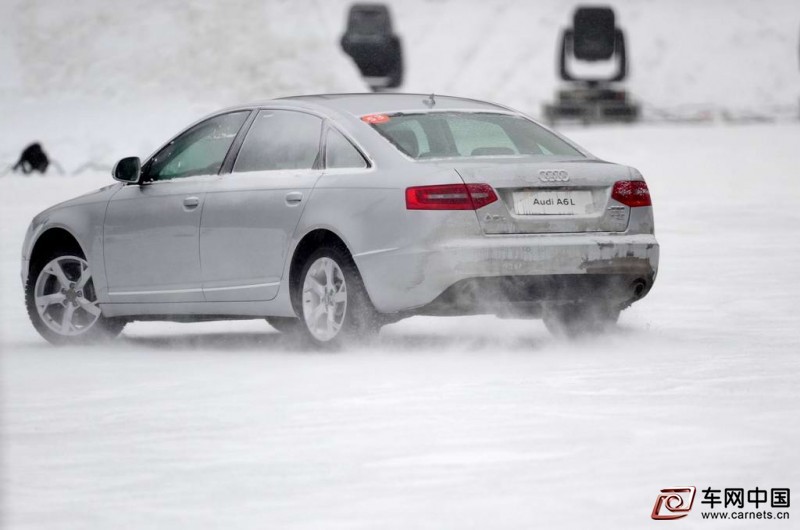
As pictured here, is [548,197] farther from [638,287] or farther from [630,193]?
[638,287]

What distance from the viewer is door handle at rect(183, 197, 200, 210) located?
11.2 m

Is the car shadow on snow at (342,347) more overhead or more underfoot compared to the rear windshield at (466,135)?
more underfoot

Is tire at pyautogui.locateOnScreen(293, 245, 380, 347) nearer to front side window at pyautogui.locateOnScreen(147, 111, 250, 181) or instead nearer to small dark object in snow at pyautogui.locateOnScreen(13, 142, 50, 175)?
front side window at pyautogui.locateOnScreen(147, 111, 250, 181)

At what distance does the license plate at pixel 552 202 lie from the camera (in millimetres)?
10188

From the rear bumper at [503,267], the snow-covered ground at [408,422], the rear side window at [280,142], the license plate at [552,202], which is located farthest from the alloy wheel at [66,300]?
the license plate at [552,202]

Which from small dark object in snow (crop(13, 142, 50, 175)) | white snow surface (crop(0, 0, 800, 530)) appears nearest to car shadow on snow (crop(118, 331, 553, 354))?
white snow surface (crop(0, 0, 800, 530))

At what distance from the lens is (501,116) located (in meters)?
11.2

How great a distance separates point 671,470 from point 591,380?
2575mm

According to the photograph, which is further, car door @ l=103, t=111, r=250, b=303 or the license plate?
car door @ l=103, t=111, r=250, b=303

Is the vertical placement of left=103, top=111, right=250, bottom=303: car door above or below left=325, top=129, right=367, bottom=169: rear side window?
below

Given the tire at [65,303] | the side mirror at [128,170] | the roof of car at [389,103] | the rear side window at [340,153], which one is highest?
the roof of car at [389,103]

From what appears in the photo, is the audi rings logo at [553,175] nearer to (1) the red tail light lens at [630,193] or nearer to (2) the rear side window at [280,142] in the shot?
(1) the red tail light lens at [630,193]

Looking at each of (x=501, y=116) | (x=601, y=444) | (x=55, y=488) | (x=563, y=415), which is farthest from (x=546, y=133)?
(x=55, y=488)

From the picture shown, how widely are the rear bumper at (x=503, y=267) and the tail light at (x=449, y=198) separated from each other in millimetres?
181
